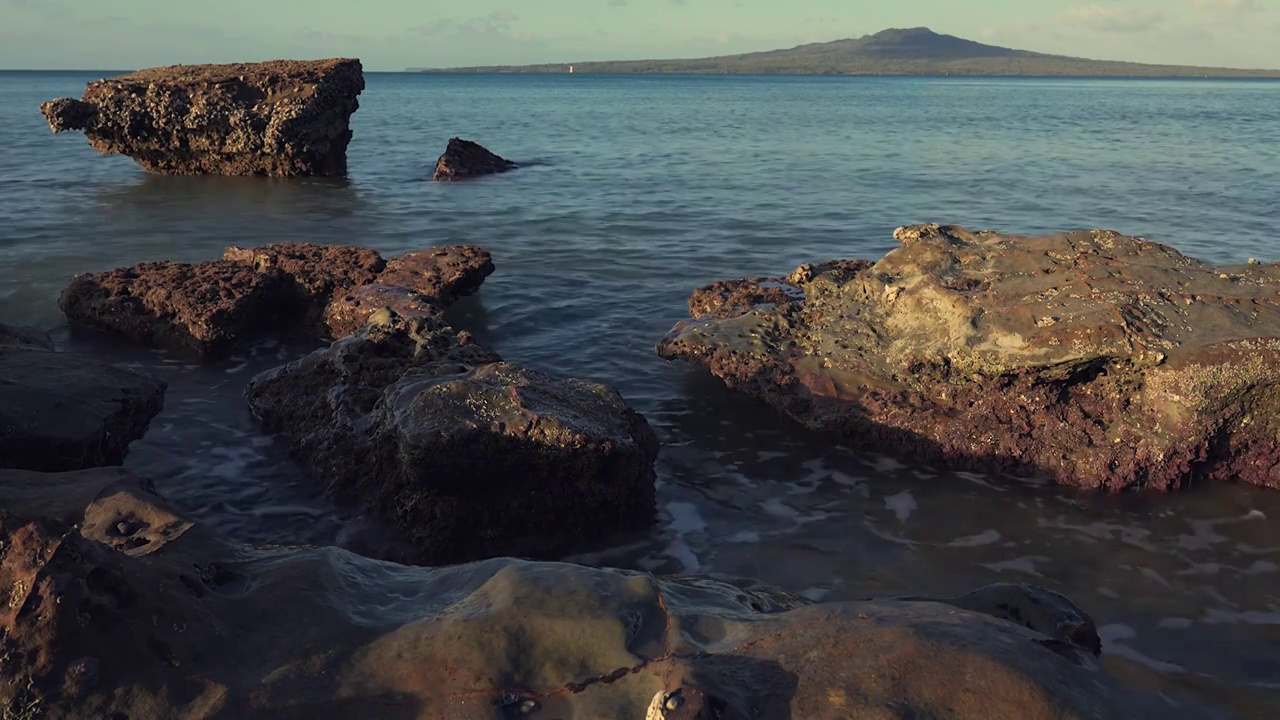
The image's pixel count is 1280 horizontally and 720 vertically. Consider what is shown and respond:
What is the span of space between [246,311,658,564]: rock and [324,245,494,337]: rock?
1865mm

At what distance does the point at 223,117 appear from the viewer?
777 inches

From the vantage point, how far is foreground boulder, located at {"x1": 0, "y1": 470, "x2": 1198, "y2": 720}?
8.68ft

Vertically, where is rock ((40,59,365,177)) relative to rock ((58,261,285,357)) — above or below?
above

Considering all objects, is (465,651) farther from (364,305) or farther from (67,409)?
(364,305)

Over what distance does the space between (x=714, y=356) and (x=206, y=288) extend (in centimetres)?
514

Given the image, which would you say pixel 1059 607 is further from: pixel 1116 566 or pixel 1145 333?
pixel 1145 333

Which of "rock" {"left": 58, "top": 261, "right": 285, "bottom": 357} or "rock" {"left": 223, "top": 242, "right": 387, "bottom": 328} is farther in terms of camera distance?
"rock" {"left": 223, "top": 242, "right": 387, "bottom": 328}

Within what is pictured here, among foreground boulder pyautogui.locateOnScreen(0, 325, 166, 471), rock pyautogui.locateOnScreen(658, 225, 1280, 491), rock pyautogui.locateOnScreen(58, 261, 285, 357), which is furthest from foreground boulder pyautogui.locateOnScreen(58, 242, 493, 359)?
rock pyautogui.locateOnScreen(658, 225, 1280, 491)

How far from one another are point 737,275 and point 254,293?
630 cm

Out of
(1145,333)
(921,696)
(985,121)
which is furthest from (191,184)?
(985,121)

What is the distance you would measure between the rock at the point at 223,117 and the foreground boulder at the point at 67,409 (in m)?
14.1

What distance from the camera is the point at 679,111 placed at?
181ft

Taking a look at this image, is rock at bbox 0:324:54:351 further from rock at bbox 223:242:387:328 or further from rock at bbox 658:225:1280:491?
rock at bbox 658:225:1280:491

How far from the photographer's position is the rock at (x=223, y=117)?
19.2m
